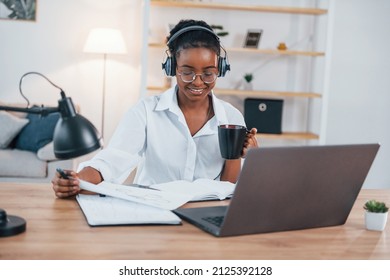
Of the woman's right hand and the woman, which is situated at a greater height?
the woman

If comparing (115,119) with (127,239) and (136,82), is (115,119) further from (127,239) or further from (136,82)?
(127,239)

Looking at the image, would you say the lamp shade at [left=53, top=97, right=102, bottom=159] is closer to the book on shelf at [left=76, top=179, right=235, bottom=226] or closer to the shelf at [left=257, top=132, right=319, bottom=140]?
the book on shelf at [left=76, top=179, right=235, bottom=226]

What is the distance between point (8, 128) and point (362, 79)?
2.92 meters

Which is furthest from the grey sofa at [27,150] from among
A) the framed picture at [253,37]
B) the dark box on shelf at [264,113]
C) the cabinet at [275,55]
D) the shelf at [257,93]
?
the framed picture at [253,37]

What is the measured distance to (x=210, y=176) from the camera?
2.04 meters

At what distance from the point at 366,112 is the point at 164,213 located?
4.21 meters

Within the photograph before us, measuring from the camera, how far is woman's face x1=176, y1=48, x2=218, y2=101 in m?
1.91

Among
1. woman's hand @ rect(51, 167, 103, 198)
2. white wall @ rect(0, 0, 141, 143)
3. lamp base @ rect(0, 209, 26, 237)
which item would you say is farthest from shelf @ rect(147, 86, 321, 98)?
lamp base @ rect(0, 209, 26, 237)

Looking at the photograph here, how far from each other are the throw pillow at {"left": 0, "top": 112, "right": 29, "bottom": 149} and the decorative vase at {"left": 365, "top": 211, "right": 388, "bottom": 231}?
3539mm

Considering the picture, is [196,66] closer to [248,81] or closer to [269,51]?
[269,51]

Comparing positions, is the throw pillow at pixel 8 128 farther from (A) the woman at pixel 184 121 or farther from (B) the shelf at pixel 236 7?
(A) the woman at pixel 184 121

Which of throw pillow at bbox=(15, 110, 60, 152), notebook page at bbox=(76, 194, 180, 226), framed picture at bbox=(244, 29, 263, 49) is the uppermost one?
framed picture at bbox=(244, 29, 263, 49)

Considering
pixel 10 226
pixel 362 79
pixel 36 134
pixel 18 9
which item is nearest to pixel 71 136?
pixel 10 226
